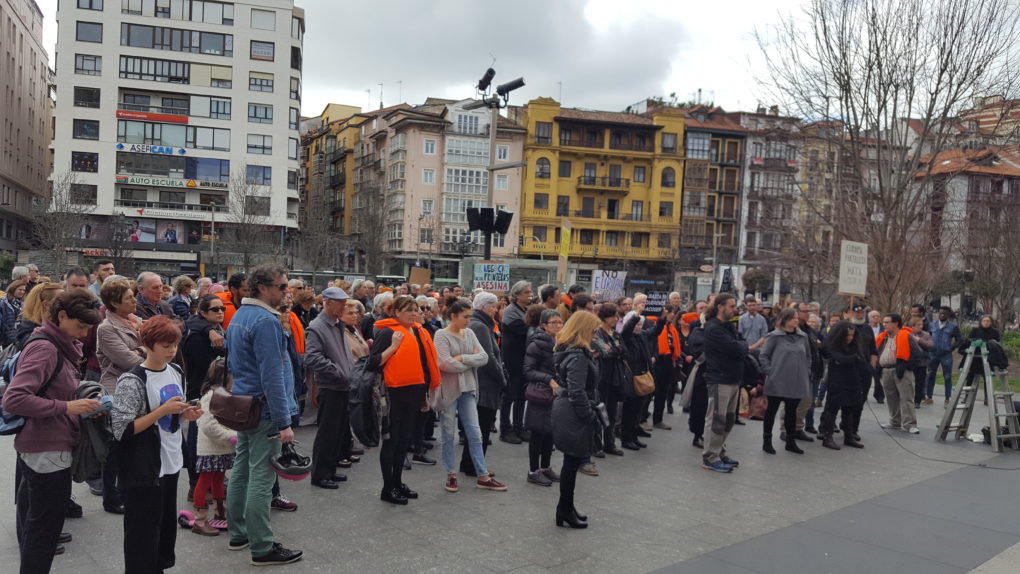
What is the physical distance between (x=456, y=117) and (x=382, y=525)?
2522 inches

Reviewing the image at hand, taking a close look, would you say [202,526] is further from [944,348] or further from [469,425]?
[944,348]

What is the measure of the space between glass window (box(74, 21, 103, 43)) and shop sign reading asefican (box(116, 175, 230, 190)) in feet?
34.8

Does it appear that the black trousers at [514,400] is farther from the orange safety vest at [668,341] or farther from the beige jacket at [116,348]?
the beige jacket at [116,348]

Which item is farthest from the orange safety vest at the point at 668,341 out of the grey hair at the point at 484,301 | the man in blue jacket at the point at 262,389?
the man in blue jacket at the point at 262,389

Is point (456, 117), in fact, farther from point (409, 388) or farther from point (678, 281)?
point (409, 388)

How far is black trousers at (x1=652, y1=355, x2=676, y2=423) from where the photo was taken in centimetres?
1081

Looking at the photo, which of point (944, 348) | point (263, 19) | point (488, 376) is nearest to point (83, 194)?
point (263, 19)

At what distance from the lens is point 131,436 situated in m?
3.99

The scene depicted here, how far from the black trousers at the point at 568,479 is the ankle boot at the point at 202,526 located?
2715mm

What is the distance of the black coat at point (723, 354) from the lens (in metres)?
8.23

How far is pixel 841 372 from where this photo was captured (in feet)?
32.2

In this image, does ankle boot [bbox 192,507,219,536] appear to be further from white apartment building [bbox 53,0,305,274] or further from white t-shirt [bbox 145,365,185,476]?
white apartment building [bbox 53,0,305,274]

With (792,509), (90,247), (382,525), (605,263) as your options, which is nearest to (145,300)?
(382,525)

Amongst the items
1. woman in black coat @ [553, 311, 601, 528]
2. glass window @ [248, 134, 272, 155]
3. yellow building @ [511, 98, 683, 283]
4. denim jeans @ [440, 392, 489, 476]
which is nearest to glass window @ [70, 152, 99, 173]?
glass window @ [248, 134, 272, 155]
